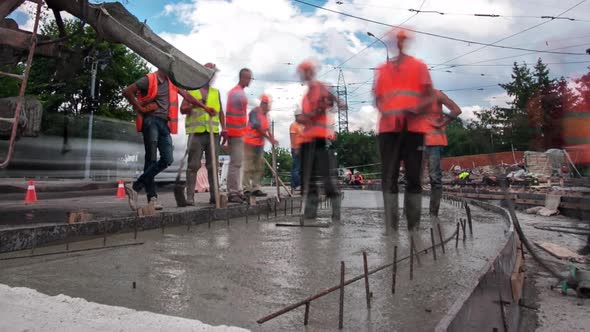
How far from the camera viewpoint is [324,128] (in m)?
3.12

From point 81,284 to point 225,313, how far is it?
33.4 inches

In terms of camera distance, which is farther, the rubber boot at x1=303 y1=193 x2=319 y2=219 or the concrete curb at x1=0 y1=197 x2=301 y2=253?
the rubber boot at x1=303 y1=193 x2=319 y2=219

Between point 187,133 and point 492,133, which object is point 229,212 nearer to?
point 187,133

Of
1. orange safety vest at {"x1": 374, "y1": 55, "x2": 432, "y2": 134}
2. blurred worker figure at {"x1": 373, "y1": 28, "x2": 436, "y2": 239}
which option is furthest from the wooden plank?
orange safety vest at {"x1": 374, "y1": 55, "x2": 432, "y2": 134}

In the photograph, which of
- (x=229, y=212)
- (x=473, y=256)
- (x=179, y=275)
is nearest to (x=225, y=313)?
(x=179, y=275)

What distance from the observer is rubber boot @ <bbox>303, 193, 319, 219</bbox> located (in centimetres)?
465

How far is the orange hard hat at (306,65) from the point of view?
1.82m

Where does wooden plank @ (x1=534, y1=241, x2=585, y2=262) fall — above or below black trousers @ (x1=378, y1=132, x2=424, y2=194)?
below

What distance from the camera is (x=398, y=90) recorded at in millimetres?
1938

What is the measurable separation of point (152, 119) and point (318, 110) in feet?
11.7

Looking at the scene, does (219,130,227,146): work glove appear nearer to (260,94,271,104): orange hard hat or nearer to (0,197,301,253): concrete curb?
(0,197,301,253): concrete curb

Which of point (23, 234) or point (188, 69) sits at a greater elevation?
point (188, 69)

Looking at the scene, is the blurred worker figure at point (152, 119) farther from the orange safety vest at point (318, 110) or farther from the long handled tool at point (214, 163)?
the orange safety vest at point (318, 110)

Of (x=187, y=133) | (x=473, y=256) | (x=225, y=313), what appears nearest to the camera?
(x=225, y=313)
